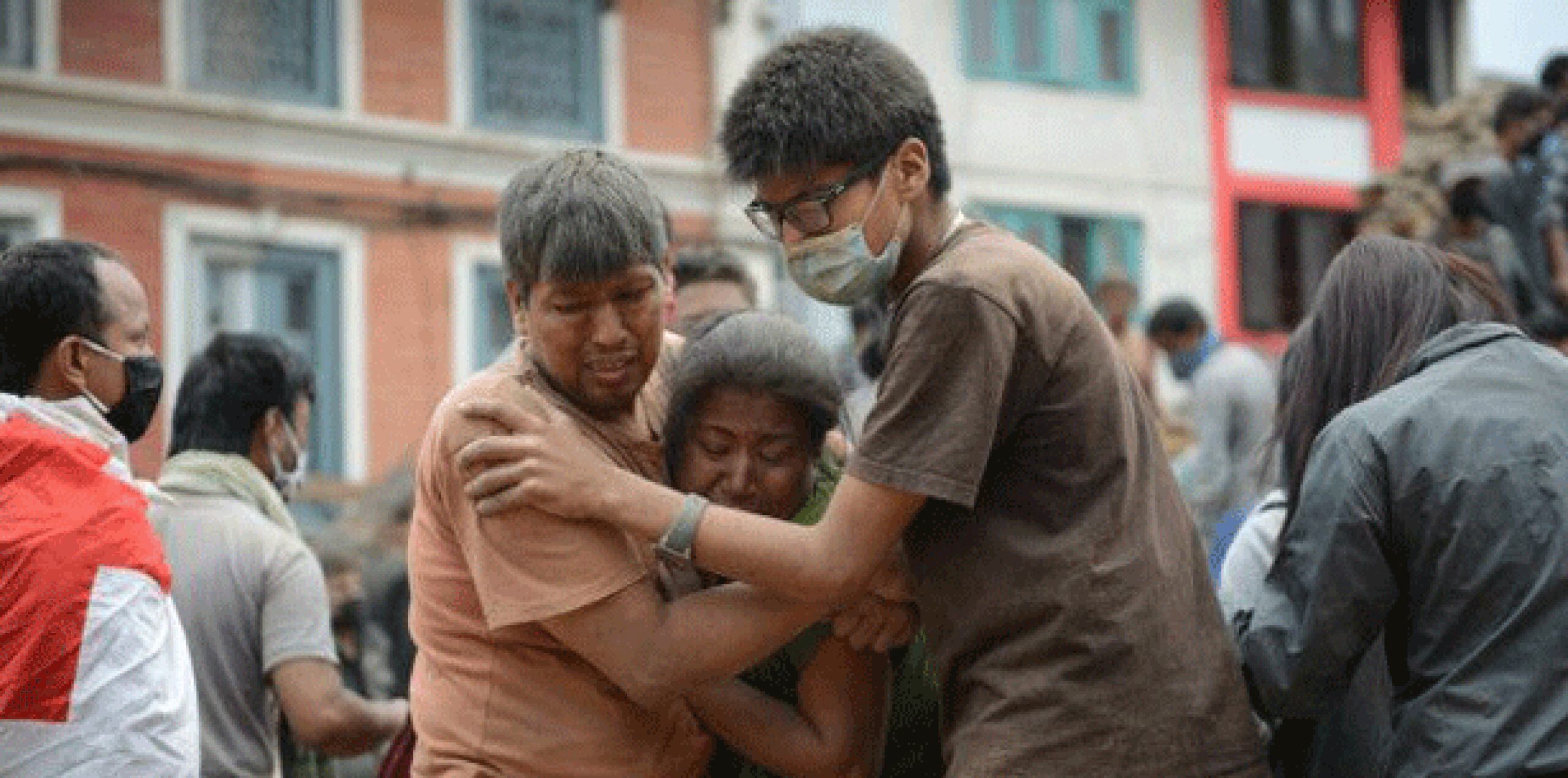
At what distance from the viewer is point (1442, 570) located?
406 cm

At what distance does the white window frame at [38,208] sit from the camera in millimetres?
16938

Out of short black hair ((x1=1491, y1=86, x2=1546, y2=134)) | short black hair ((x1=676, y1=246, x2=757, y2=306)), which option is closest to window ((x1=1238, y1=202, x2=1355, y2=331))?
short black hair ((x1=1491, y1=86, x2=1546, y2=134))

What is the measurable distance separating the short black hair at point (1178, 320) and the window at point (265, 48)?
30.5 feet

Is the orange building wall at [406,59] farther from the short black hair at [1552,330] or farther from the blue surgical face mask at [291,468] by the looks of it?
the blue surgical face mask at [291,468]

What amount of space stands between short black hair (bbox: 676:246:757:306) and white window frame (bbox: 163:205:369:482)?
1067 cm

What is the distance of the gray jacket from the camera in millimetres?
4016

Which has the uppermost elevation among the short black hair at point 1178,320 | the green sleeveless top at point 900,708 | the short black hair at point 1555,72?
the short black hair at point 1555,72

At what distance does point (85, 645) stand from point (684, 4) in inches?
667

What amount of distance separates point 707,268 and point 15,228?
11.1 meters

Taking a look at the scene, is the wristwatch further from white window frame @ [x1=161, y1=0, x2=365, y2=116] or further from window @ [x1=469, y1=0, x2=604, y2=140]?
window @ [x1=469, y1=0, x2=604, y2=140]

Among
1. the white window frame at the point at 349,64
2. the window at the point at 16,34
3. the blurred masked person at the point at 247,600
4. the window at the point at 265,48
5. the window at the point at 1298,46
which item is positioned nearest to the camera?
the blurred masked person at the point at 247,600

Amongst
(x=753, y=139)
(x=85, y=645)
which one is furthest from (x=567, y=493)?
(x=85, y=645)

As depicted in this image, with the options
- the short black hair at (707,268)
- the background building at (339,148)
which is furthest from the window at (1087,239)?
Answer: the short black hair at (707,268)

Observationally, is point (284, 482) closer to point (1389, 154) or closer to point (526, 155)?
point (526, 155)
